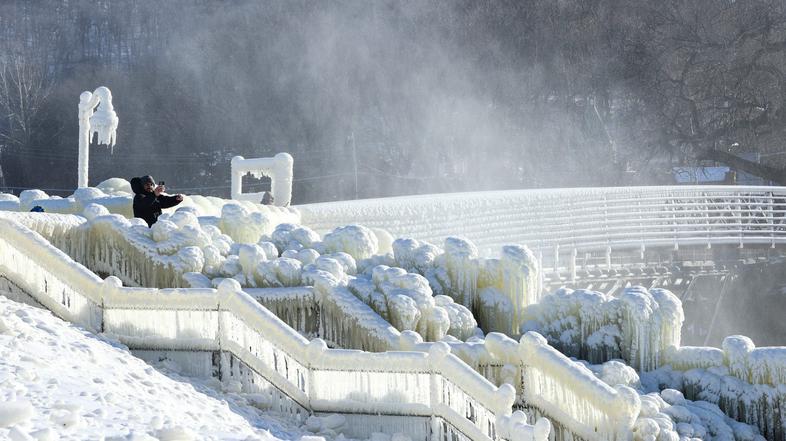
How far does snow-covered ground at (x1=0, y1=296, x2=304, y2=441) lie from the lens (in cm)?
786

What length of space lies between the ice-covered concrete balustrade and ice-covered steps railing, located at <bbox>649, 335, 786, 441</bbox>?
21.3 ft

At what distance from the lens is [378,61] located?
46125mm

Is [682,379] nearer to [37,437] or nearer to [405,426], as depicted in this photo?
[405,426]

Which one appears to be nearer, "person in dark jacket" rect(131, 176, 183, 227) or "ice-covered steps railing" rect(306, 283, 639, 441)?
"ice-covered steps railing" rect(306, 283, 639, 441)

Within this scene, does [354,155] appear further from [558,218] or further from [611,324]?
[611,324]

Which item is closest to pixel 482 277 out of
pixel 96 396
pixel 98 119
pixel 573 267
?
pixel 96 396

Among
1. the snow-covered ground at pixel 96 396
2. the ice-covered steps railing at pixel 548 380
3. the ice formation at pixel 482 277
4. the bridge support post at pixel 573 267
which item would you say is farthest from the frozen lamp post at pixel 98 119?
the bridge support post at pixel 573 267

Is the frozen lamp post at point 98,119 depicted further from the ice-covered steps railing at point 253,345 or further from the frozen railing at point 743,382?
the frozen railing at point 743,382

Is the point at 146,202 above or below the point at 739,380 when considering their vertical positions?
above

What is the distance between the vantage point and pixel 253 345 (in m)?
10.1

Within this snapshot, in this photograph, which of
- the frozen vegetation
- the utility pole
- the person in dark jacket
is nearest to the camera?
the frozen vegetation

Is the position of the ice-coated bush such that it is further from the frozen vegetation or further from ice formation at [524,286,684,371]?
ice formation at [524,286,684,371]

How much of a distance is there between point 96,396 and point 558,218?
52.2 feet

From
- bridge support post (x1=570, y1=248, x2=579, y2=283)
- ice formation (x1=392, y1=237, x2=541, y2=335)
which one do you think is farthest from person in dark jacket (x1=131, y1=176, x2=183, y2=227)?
bridge support post (x1=570, y1=248, x2=579, y2=283)
